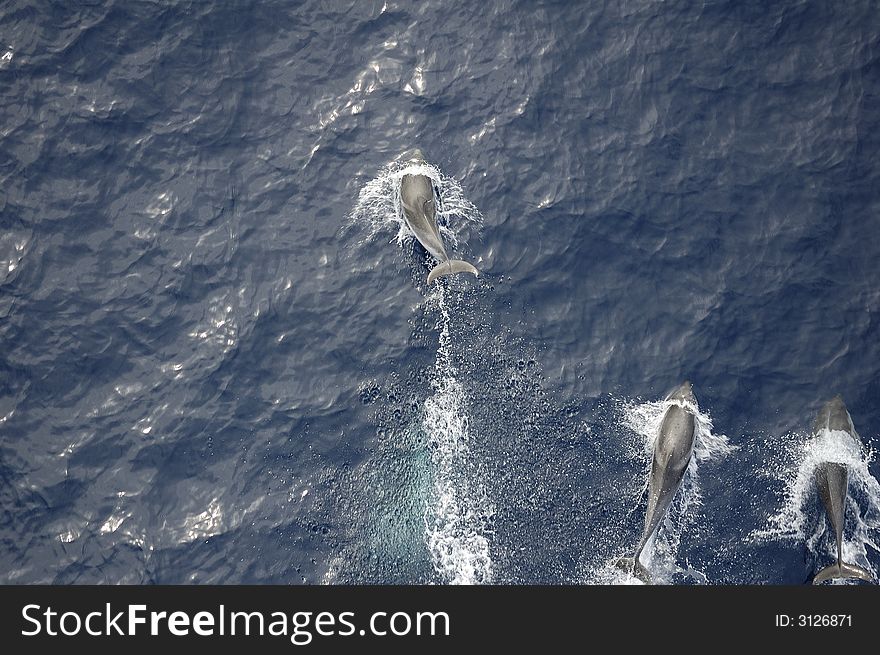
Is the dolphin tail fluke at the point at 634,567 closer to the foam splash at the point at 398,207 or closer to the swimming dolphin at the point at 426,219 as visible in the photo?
the swimming dolphin at the point at 426,219

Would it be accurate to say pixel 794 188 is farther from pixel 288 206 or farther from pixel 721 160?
pixel 288 206

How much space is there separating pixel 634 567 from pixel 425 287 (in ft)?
50.7

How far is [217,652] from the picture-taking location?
3172 centimetres

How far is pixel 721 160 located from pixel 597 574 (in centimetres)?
2081

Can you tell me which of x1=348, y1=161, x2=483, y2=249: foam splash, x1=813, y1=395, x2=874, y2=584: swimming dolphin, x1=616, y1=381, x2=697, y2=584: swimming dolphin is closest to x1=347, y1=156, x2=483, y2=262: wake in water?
x1=348, y1=161, x2=483, y2=249: foam splash

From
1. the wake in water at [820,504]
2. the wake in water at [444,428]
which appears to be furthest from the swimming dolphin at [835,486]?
the wake in water at [444,428]

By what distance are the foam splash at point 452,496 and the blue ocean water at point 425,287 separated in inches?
4.0

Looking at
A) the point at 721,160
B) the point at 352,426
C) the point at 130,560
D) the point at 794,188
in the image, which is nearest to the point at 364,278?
the point at 352,426

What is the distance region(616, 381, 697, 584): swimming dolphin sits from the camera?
3634 cm

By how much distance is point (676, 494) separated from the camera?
37.2 metres

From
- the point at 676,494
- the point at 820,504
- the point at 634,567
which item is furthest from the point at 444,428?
the point at 820,504

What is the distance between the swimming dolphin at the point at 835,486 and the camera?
35.8 m

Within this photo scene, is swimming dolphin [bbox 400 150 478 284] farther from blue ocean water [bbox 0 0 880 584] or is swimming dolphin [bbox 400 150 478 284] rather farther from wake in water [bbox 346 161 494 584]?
blue ocean water [bbox 0 0 880 584]

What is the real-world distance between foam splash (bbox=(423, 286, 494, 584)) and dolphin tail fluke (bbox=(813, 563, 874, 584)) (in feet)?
46.0
